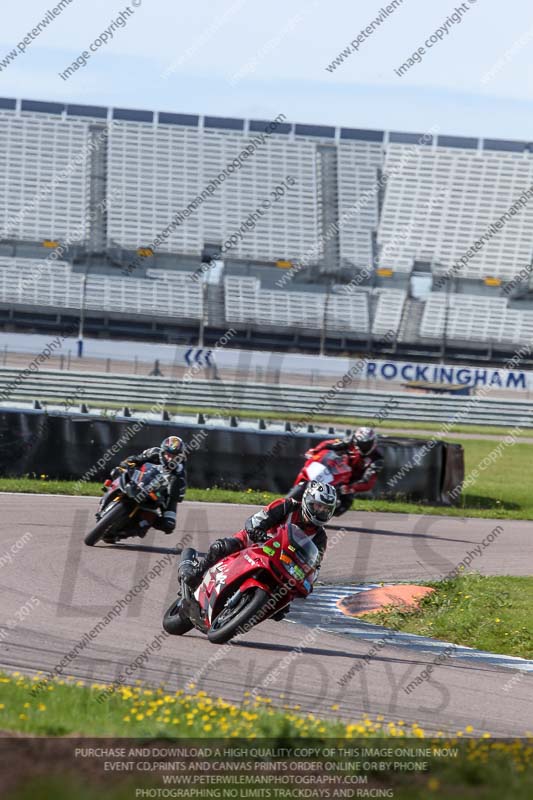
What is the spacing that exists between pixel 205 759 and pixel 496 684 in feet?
12.6

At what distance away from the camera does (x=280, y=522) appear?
9047 millimetres

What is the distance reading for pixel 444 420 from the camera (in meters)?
35.3

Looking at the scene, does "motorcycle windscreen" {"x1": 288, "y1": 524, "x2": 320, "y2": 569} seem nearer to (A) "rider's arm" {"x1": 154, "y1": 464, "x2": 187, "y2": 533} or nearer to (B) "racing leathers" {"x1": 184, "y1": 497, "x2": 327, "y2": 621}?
(B) "racing leathers" {"x1": 184, "y1": 497, "x2": 327, "y2": 621}

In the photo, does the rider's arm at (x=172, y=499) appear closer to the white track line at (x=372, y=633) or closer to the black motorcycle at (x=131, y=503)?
the black motorcycle at (x=131, y=503)

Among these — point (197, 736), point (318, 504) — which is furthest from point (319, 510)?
point (197, 736)

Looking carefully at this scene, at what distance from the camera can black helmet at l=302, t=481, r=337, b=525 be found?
8891 millimetres

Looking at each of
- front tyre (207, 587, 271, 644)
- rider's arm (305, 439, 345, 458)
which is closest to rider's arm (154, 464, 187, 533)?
rider's arm (305, 439, 345, 458)

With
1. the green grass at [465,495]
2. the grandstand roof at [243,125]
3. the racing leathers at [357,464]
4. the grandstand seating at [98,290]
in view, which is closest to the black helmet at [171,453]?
the racing leathers at [357,464]

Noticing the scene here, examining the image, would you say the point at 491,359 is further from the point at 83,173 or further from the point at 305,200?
the point at 83,173

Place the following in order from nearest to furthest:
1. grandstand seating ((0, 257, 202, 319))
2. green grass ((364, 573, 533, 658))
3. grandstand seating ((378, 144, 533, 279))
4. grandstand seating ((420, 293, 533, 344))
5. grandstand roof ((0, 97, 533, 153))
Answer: green grass ((364, 573, 533, 658)), grandstand seating ((0, 257, 202, 319)), grandstand seating ((420, 293, 533, 344)), grandstand seating ((378, 144, 533, 279)), grandstand roof ((0, 97, 533, 153))

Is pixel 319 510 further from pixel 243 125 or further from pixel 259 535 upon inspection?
pixel 243 125

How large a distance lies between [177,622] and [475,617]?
A: 322 cm

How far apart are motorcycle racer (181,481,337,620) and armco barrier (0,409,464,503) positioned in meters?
10.5

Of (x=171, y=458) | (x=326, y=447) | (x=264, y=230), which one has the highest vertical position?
(x=171, y=458)
